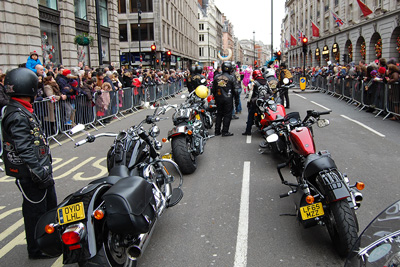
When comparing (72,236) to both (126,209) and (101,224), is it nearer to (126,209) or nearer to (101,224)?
(101,224)

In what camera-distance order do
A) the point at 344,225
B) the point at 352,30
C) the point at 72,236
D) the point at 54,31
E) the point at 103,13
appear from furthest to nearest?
the point at 352,30 < the point at 103,13 < the point at 54,31 < the point at 344,225 < the point at 72,236

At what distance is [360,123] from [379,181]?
5822mm

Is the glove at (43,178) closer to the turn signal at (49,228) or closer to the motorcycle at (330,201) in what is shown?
the turn signal at (49,228)

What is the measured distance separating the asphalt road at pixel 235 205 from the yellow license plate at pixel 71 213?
3.64 ft

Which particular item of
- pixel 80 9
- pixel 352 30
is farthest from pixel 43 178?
pixel 352 30

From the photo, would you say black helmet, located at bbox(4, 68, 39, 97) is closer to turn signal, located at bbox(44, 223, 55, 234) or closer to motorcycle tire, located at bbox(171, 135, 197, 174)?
turn signal, located at bbox(44, 223, 55, 234)

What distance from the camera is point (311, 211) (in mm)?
3584

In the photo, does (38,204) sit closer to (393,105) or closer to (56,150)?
(56,150)

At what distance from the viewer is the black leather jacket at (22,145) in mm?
3383

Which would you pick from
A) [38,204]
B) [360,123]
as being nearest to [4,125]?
[38,204]

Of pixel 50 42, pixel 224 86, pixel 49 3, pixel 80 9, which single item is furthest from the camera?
pixel 80 9

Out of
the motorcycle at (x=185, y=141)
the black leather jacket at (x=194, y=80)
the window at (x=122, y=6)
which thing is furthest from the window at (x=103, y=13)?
the window at (x=122, y=6)

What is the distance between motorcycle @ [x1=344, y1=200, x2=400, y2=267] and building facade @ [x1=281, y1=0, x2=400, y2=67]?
2776 centimetres

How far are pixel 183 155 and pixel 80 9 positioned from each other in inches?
750
